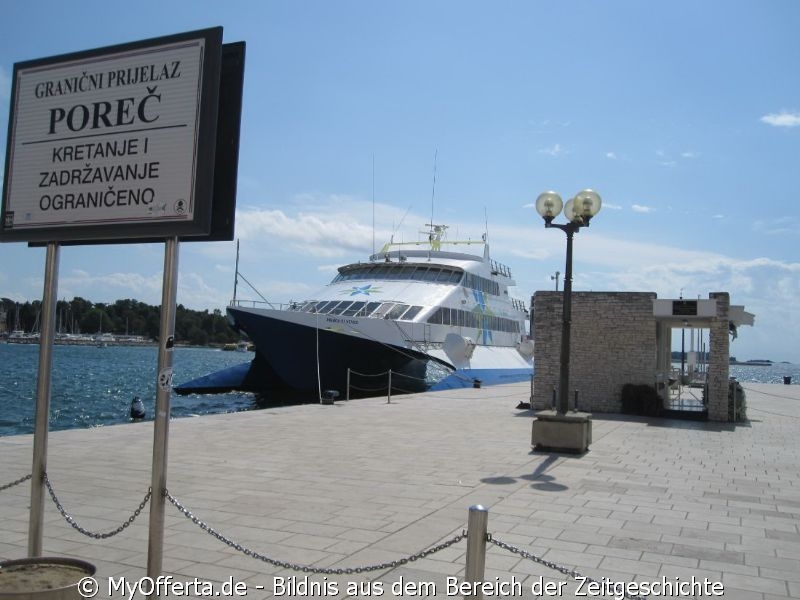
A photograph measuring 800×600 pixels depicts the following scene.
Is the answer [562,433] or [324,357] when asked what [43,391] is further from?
[324,357]

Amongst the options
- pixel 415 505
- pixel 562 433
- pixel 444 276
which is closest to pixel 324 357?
pixel 444 276

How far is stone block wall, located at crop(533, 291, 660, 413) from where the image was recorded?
17406mm

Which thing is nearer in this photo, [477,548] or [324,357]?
[477,548]

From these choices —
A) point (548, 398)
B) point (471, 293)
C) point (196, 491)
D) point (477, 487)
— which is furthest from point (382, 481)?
point (471, 293)

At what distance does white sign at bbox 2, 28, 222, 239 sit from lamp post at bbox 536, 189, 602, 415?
25.6 ft

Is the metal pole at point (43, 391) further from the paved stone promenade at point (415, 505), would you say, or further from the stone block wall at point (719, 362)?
the stone block wall at point (719, 362)

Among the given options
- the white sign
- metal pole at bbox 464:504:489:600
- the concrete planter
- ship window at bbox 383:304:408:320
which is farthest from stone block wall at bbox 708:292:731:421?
the concrete planter

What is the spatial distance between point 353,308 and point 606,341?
1322 centimetres

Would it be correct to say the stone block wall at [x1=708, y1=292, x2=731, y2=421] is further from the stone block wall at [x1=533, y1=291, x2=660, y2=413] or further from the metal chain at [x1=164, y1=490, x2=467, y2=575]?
the metal chain at [x1=164, y1=490, x2=467, y2=575]

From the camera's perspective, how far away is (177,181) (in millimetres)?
4285

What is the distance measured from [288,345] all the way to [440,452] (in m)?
16.5

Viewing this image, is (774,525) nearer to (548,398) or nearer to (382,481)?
(382,481)

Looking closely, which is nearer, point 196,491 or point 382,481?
point 196,491

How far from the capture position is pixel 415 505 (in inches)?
274
